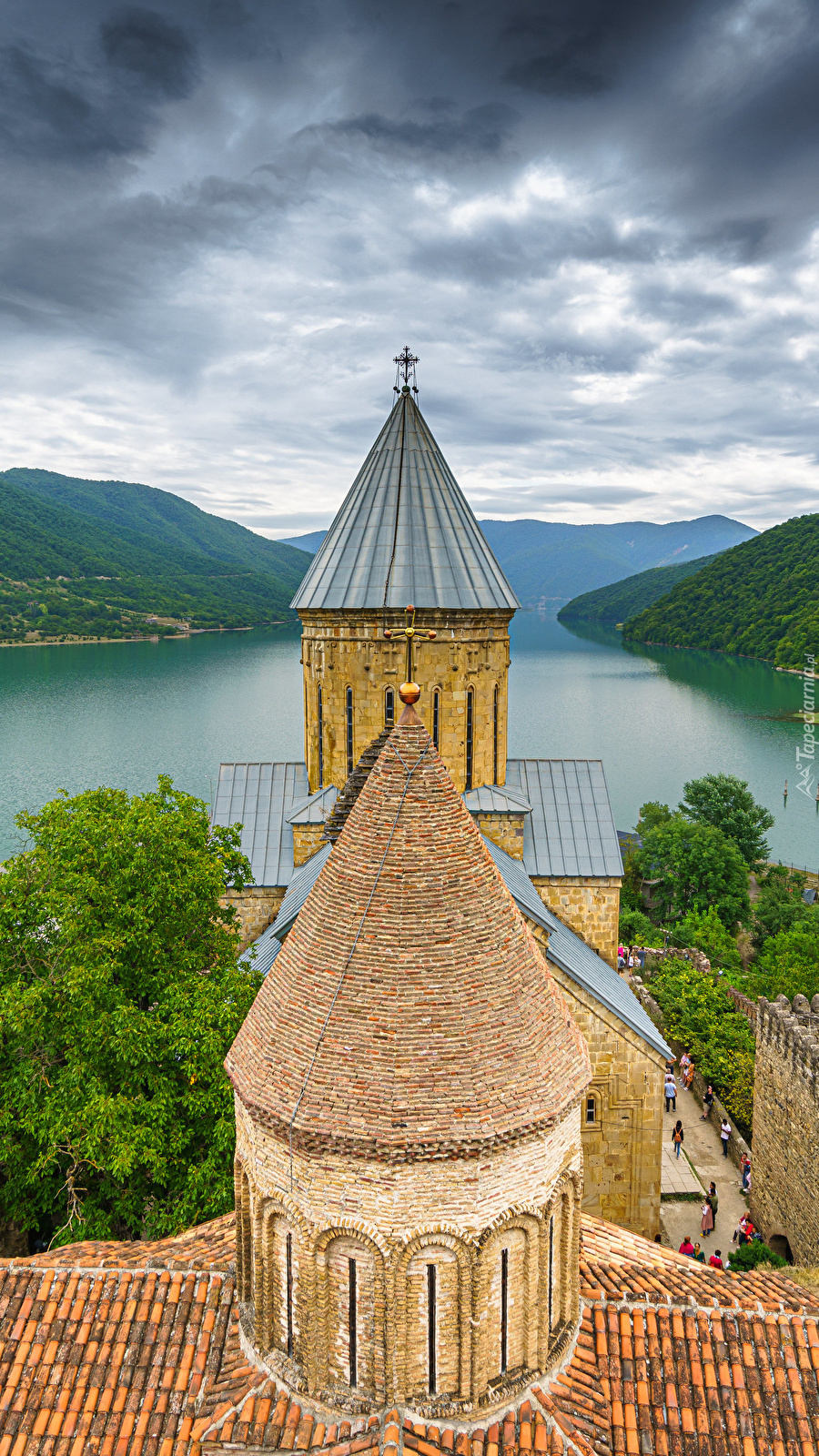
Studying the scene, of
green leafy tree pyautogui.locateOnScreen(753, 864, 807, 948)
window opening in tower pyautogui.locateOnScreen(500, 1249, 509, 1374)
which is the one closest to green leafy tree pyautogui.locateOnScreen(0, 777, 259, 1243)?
window opening in tower pyautogui.locateOnScreen(500, 1249, 509, 1374)

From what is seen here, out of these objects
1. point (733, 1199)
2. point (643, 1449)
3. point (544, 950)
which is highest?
point (544, 950)

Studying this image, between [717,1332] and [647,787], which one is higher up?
[717,1332]

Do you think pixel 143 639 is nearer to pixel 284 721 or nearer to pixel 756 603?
pixel 284 721

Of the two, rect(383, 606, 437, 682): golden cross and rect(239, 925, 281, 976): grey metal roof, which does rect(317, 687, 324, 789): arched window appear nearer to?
rect(239, 925, 281, 976): grey metal roof

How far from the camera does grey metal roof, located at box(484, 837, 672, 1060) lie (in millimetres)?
11602

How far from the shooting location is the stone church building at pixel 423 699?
1365 centimetres

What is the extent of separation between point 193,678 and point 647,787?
156ft

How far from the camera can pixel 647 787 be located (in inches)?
1779

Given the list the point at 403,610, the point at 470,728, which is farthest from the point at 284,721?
the point at 403,610

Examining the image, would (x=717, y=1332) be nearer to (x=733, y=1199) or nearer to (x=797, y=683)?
(x=733, y=1199)

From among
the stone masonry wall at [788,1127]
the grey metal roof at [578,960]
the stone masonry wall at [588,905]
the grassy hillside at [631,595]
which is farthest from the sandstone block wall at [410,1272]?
the grassy hillside at [631,595]

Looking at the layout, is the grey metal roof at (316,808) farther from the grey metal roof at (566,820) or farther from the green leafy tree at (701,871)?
the green leafy tree at (701,871)

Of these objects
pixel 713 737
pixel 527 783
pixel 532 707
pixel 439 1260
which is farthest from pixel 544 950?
pixel 532 707

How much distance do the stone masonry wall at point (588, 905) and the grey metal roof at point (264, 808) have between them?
15.5 feet
